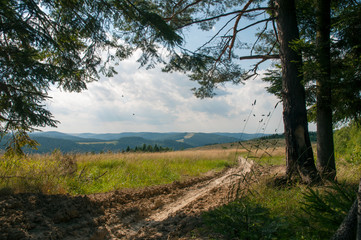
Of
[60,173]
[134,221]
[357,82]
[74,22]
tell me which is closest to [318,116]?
[357,82]

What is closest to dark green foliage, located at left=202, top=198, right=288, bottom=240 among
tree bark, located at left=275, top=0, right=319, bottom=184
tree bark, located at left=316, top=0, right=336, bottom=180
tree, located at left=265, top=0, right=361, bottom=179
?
tree bark, located at left=275, top=0, right=319, bottom=184

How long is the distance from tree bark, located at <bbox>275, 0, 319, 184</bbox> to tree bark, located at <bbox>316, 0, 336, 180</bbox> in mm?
448

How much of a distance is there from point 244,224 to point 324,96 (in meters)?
4.04

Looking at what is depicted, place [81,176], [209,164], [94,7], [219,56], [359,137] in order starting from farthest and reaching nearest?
[209,164] < [359,137] < [219,56] < [81,176] < [94,7]

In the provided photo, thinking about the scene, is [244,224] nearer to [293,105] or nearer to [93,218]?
[93,218]

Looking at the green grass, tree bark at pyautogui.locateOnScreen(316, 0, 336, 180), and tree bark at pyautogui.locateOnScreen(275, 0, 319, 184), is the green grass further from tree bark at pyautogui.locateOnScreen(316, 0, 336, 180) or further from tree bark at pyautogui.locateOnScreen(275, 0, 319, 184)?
tree bark at pyautogui.locateOnScreen(316, 0, 336, 180)

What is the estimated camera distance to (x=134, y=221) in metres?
3.59

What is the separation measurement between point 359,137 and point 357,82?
4987mm

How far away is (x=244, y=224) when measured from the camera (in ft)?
7.52

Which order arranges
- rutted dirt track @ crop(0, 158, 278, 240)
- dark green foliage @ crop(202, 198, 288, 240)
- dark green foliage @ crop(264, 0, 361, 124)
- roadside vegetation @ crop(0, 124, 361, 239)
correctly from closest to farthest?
dark green foliage @ crop(202, 198, 288, 240)
roadside vegetation @ crop(0, 124, 361, 239)
rutted dirt track @ crop(0, 158, 278, 240)
dark green foliage @ crop(264, 0, 361, 124)

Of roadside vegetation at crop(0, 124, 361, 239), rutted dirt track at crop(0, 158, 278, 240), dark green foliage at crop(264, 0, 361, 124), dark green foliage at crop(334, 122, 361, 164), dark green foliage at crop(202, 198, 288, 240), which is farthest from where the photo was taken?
dark green foliage at crop(334, 122, 361, 164)

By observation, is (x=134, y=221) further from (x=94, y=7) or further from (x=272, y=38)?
(x=272, y=38)

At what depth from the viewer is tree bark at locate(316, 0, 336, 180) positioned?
15.1 feet

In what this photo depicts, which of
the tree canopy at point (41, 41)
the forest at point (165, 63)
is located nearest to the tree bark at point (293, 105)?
the forest at point (165, 63)
